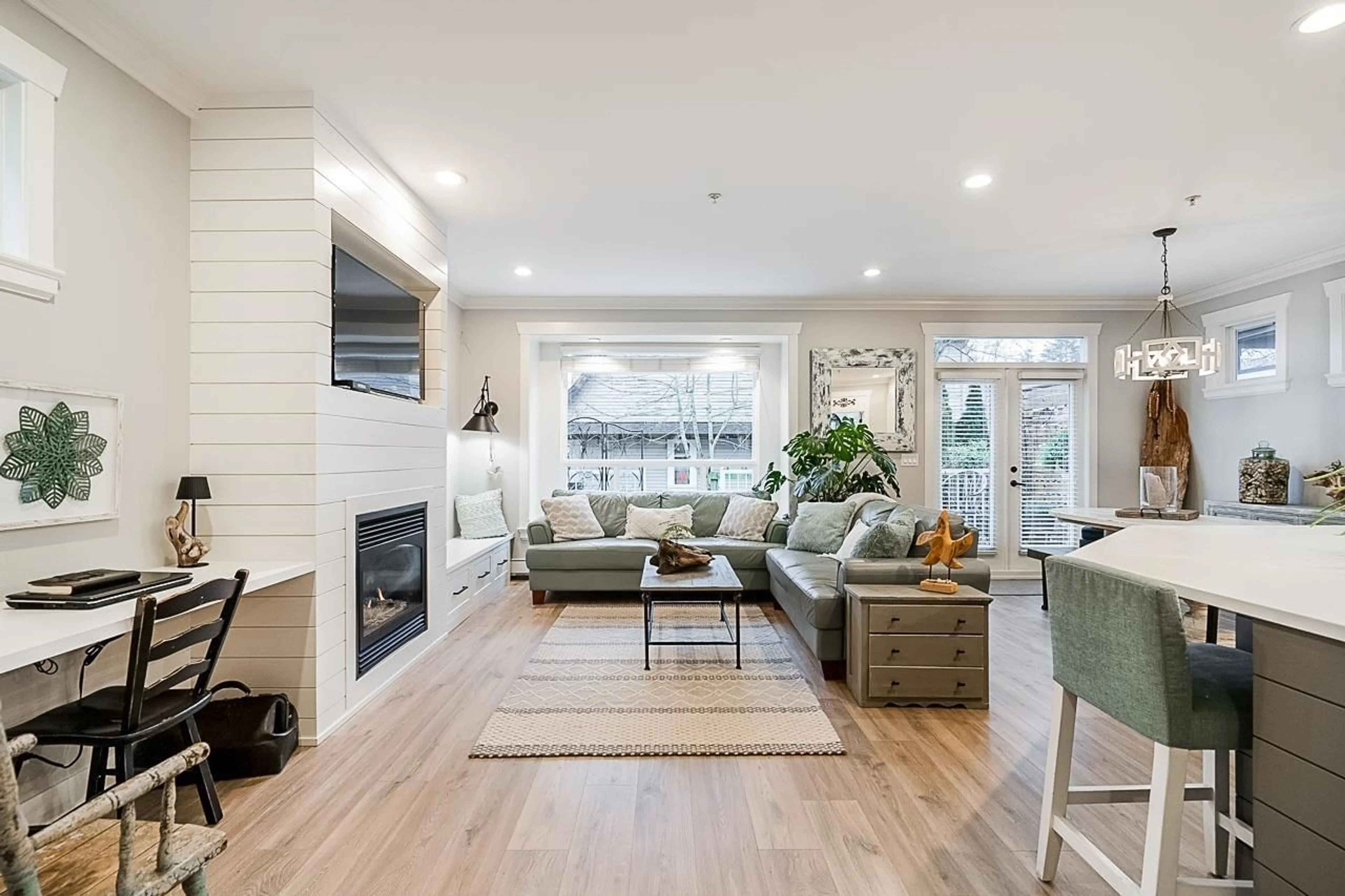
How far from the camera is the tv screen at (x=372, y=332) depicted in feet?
9.46

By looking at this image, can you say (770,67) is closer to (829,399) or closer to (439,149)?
(439,149)

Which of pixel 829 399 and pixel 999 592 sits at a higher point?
pixel 829 399

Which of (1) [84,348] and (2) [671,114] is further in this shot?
(2) [671,114]

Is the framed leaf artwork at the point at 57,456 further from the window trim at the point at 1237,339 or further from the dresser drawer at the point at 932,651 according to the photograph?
the window trim at the point at 1237,339

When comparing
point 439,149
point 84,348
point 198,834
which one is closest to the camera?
point 198,834

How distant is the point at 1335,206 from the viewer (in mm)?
3766

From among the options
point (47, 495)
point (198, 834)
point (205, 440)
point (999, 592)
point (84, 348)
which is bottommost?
point (999, 592)

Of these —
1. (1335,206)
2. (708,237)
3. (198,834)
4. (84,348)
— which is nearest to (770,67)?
(708,237)

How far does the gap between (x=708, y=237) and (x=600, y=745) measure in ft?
10.4

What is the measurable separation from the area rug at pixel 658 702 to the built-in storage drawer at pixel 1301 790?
1.53 meters

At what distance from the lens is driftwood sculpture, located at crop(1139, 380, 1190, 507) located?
19.0 ft

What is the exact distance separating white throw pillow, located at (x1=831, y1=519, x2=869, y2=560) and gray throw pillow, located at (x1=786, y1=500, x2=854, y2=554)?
0.23 metres

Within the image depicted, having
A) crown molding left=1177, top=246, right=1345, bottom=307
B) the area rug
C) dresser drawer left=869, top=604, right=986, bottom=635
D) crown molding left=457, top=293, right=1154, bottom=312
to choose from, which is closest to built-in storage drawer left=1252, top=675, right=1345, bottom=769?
the area rug

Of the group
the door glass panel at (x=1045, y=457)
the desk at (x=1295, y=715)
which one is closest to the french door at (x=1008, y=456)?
the door glass panel at (x=1045, y=457)
